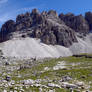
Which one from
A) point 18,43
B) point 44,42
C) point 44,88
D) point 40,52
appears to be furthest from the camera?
point 44,42

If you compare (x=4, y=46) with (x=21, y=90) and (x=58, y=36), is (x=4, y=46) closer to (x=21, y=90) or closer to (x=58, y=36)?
(x=58, y=36)

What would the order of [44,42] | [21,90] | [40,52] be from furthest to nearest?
[44,42] < [40,52] < [21,90]

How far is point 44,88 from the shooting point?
15320 mm

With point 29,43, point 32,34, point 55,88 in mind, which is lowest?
point 55,88

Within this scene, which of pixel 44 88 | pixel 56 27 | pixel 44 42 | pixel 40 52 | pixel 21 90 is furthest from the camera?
pixel 56 27

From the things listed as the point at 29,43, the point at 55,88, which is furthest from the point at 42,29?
the point at 55,88

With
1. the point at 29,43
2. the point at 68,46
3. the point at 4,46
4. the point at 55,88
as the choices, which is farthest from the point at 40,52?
the point at 55,88

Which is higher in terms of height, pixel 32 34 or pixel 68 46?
pixel 32 34

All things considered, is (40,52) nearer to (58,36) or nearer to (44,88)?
(58,36)

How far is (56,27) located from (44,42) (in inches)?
1144

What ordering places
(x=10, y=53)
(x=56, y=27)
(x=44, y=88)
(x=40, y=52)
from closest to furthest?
(x=44, y=88)
(x=10, y=53)
(x=40, y=52)
(x=56, y=27)

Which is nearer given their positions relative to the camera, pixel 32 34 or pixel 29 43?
pixel 29 43

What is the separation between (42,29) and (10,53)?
73.1 metres

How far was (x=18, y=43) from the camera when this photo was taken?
555 feet
